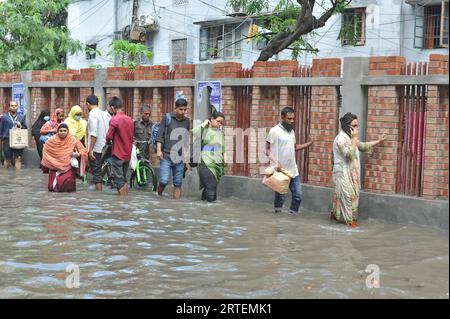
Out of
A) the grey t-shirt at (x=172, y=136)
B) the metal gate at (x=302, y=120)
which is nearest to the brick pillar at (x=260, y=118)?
the metal gate at (x=302, y=120)

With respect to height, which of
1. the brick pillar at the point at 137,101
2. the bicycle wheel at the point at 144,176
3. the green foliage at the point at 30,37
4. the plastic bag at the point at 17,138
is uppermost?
the green foliage at the point at 30,37

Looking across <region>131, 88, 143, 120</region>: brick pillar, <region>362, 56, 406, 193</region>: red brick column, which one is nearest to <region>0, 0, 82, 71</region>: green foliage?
<region>131, 88, 143, 120</region>: brick pillar

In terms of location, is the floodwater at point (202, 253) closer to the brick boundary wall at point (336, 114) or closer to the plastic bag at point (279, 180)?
the plastic bag at point (279, 180)

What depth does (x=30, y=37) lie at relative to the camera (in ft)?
72.5

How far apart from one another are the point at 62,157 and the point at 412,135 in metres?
5.79

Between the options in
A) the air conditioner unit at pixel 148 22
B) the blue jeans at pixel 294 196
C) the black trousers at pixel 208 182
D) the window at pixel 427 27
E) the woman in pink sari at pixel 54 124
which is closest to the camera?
the blue jeans at pixel 294 196

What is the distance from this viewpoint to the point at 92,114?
40.9 ft

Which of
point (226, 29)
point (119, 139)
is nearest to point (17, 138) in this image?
point (119, 139)

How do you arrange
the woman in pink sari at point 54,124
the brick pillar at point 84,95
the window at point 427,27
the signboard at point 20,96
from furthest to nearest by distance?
the window at point 427,27
the signboard at point 20,96
the brick pillar at point 84,95
the woman in pink sari at point 54,124

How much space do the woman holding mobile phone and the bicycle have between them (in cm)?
454

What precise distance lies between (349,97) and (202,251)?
342cm

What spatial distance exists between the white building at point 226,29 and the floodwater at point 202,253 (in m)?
7.03

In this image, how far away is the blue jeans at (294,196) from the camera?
9.93 m
